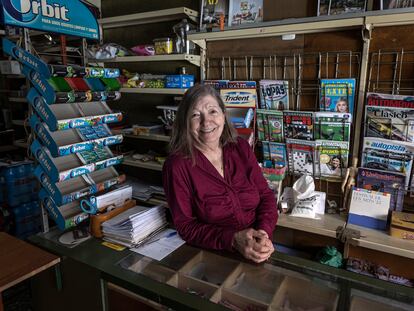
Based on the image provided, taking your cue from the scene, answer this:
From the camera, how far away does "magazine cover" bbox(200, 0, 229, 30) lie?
2.15 meters

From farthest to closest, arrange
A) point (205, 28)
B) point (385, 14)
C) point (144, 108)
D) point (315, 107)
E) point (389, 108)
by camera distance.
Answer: point (144, 108) → point (205, 28) → point (315, 107) → point (389, 108) → point (385, 14)

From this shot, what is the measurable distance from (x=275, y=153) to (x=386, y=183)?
0.66 metres

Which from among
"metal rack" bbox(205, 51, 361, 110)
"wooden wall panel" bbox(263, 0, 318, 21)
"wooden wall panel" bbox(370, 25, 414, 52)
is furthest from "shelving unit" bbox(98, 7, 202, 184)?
"wooden wall panel" bbox(370, 25, 414, 52)

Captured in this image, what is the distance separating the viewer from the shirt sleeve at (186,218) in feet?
4.31

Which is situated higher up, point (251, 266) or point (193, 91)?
point (193, 91)

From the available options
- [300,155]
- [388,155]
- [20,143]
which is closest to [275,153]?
[300,155]

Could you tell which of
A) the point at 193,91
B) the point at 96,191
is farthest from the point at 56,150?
the point at 193,91

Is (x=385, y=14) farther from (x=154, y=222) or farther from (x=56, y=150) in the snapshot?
(x=56, y=150)

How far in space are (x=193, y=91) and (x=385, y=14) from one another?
40.0 inches

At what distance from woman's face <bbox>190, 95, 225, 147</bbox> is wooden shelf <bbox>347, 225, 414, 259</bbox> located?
0.95 m

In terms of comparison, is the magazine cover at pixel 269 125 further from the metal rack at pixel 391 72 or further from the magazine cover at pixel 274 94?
the metal rack at pixel 391 72

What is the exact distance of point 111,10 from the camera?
279cm

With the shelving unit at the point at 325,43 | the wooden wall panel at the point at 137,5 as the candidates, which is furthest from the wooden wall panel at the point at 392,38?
the wooden wall panel at the point at 137,5

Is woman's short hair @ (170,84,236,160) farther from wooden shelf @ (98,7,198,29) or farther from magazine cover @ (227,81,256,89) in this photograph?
wooden shelf @ (98,7,198,29)
